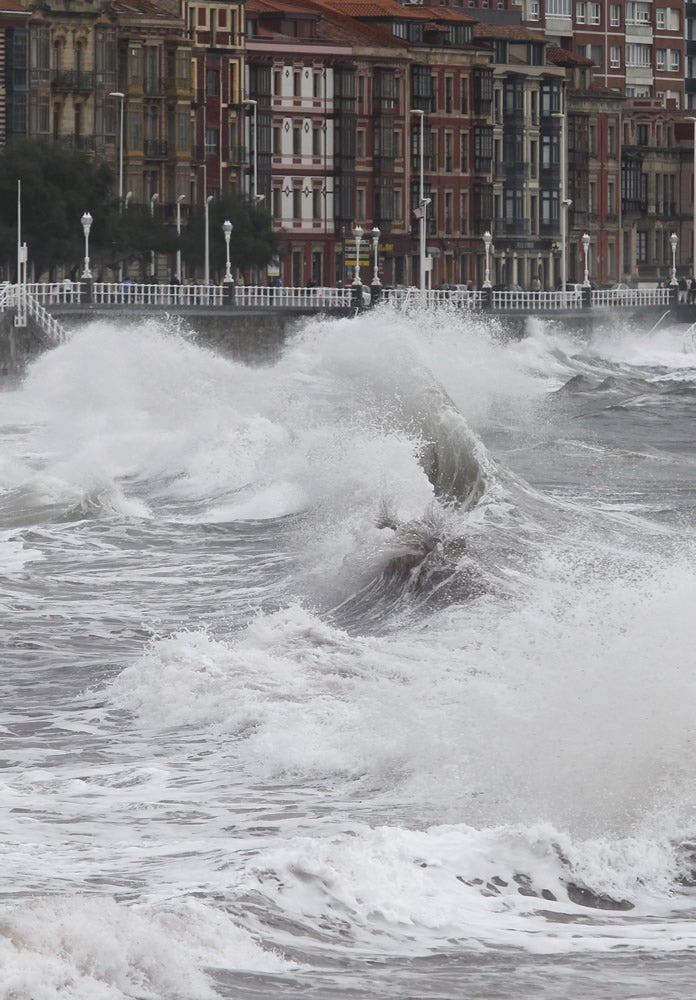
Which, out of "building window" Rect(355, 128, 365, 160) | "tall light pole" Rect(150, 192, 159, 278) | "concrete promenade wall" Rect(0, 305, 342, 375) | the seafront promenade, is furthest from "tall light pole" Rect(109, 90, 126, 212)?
"building window" Rect(355, 128, 365, 160)

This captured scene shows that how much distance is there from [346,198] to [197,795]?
362 ft

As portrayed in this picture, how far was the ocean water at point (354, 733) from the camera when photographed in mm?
16172

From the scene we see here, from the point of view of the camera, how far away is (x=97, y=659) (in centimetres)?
2588

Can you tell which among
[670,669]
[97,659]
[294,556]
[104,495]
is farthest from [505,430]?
[670,669]

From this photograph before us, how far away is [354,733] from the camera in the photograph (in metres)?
21.5

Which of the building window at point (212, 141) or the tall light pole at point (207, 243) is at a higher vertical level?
the building window at point (212, 141)

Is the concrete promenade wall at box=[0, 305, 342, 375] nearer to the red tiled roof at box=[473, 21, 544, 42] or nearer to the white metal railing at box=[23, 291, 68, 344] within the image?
the white metal railing at box=[23, 291, 68, 344]

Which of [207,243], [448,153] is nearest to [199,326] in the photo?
[207,243]

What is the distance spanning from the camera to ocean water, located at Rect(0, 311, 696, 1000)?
1617 centimetres

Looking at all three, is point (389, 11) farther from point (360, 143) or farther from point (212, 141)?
point (212, 141)

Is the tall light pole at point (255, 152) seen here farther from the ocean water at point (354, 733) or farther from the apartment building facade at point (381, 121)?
the ocean water at point (354, 733)

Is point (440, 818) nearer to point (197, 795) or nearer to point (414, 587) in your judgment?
point (197, 795)

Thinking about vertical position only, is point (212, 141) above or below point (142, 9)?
below

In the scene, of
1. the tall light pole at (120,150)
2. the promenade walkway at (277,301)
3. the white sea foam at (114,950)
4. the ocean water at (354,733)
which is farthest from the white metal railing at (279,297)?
the white sea foam at (114,950)
